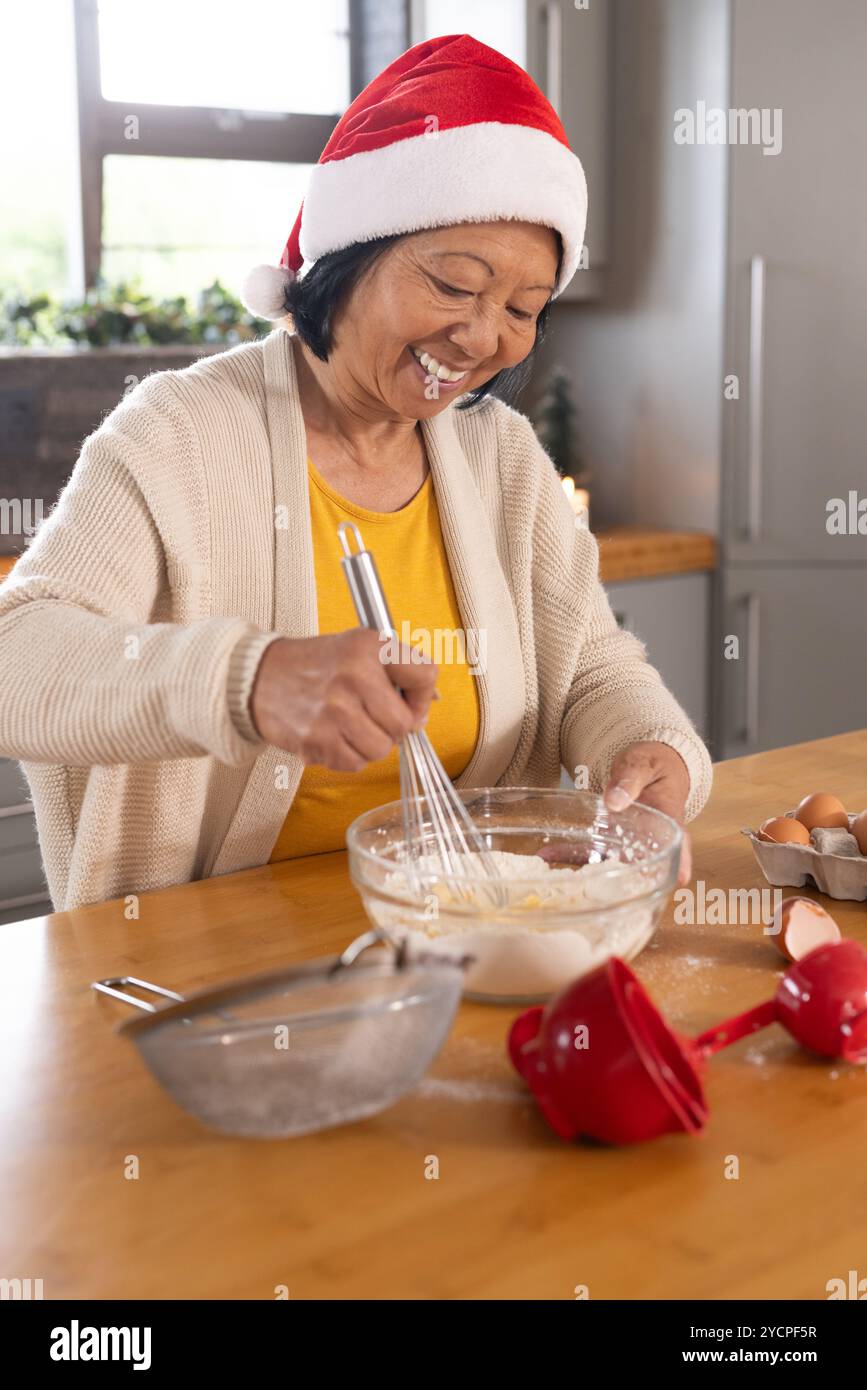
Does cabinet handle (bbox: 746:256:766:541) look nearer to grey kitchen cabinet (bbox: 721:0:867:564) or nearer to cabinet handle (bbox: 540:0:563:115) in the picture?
grey kitchen cabinet (bbox: 721:0:867:564)

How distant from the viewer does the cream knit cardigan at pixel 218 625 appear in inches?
43.6

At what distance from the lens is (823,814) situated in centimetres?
128

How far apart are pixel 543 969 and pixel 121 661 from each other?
41cm

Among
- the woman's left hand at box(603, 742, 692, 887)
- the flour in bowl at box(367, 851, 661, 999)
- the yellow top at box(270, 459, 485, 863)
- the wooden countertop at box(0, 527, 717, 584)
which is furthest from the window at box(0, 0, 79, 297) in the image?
the flour in bowl at box(367, 851, 661, 999)

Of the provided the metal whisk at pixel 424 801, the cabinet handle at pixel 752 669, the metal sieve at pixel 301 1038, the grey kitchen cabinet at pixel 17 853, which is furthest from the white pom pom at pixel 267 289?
the cabinet handle at pixel 752 669

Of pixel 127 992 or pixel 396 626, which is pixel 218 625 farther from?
pixel 396 626

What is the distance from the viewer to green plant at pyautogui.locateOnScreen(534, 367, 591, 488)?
329 centimetres

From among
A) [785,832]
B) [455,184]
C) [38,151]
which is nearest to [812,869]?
[785,832]

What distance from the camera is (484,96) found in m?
1.36

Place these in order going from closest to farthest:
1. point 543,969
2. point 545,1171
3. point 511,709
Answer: point 545,1171 → point 543,969 → point 511,709

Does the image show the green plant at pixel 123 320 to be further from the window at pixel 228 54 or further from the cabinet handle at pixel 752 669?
the cabinet handle at pixel 752 669

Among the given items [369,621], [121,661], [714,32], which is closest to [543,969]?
[369,621]
